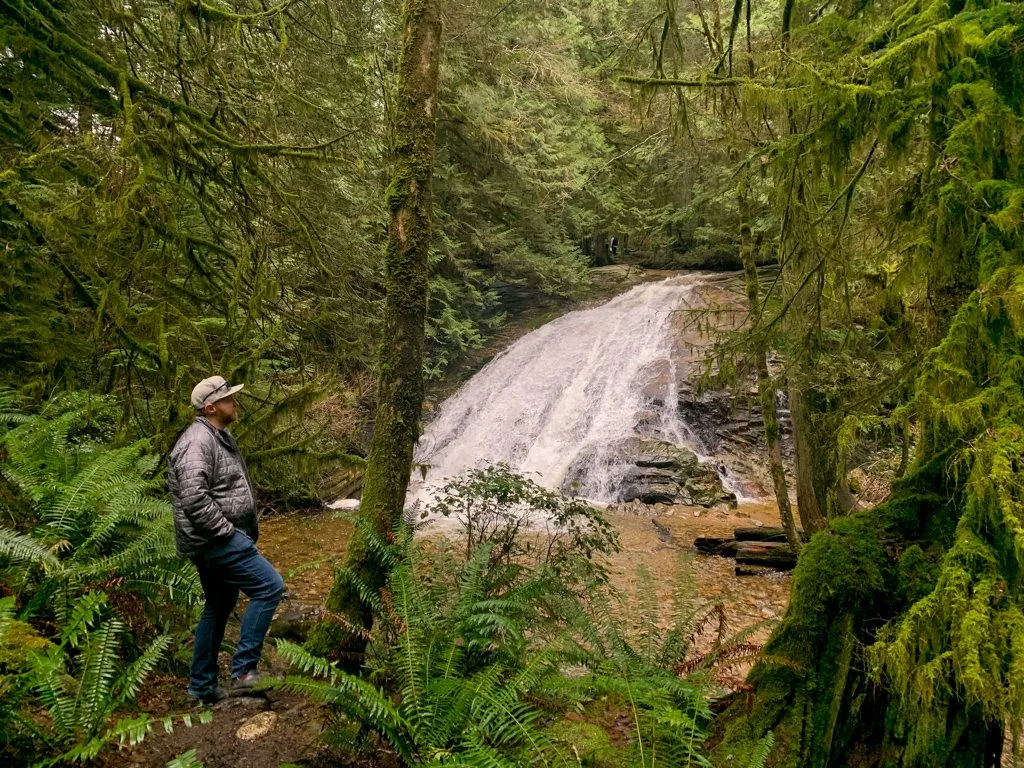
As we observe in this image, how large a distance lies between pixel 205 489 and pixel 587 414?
44.1 ft

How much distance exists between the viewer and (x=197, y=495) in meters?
3.26

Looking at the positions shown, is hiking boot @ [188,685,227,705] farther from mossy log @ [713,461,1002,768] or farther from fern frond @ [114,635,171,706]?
mossy log @ [713,461,1002,768]

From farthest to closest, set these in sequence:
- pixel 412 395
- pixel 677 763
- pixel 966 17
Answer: pixel 412 395 → pixel 966 17 → pixel 677 763

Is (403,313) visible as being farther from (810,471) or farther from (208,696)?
(810,471)

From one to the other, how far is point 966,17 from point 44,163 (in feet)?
17.2

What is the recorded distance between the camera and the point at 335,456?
216 inches

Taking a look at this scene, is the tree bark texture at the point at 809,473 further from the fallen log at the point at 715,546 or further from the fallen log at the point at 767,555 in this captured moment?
the fallen log at the point at 715,546

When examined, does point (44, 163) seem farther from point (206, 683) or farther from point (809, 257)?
point (809, 257)

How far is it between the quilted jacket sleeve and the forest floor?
909 mm

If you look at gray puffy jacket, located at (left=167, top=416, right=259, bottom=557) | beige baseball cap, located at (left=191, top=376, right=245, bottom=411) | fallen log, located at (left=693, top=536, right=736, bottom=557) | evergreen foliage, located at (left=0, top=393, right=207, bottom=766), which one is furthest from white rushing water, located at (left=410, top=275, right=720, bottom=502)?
beige baseball cap, located at (left=191, top=376, right=245, bottom=411)

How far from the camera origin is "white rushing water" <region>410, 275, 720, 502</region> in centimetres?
1476

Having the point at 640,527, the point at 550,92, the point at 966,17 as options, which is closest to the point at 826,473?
the point at 640,527

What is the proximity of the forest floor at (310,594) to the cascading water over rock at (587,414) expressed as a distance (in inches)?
64.9

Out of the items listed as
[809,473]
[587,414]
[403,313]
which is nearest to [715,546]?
[809,473]
